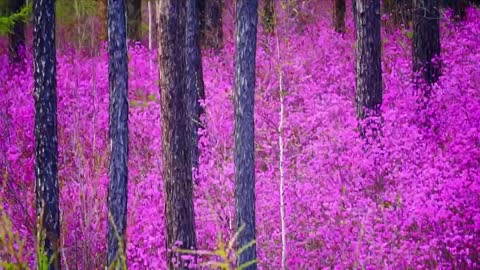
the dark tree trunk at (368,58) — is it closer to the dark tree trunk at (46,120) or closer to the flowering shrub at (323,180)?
the flowering shrub at (323,180)

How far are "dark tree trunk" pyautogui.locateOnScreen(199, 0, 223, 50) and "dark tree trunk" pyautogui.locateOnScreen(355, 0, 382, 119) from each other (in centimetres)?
859

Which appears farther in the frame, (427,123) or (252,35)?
(427,123)

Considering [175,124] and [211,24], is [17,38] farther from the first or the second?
[175,124]

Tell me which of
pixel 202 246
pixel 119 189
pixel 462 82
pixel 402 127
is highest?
pixel 462 82

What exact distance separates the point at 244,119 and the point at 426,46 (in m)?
7.87

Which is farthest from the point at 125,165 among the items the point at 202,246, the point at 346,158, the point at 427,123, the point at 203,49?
the point at 203,49

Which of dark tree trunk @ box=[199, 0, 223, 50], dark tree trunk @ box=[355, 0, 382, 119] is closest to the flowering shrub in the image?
dark tree trunk @ box=[355, 0, 382, 119]

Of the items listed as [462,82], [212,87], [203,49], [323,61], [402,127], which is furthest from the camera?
[203,49]

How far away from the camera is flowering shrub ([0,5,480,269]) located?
8.96m

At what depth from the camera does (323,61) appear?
62.1 feet

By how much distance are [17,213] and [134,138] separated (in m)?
4.53

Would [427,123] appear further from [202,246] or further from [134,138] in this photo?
[134,138]

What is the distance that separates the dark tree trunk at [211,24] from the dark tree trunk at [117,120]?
12135 millimetres

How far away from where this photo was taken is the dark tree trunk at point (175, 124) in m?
8.70
